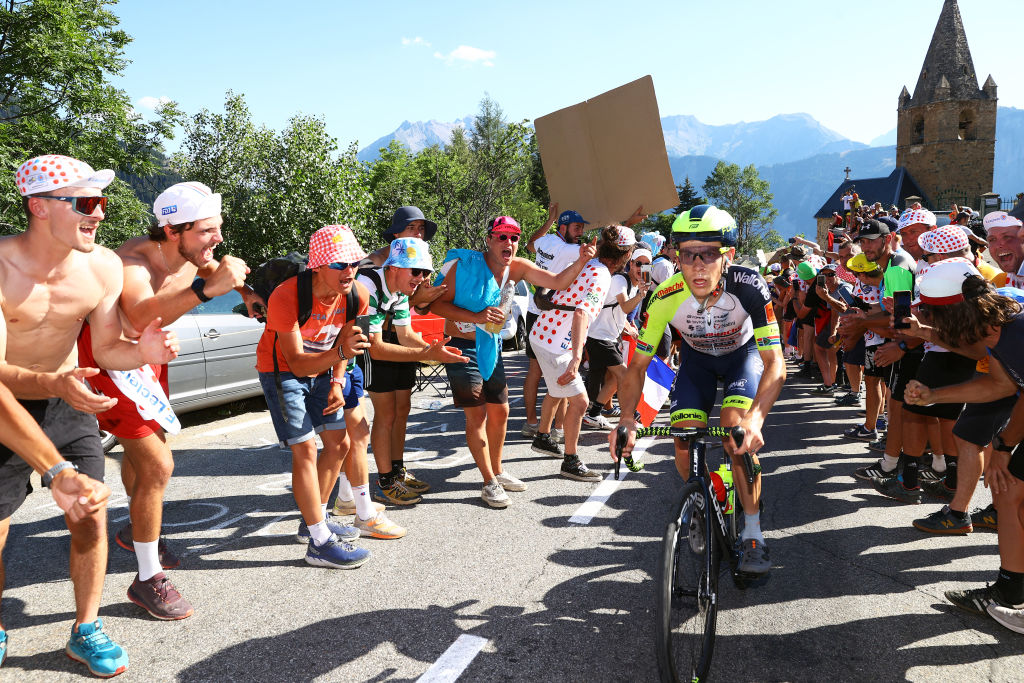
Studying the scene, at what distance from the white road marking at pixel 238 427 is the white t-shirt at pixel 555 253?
3613 millimetres

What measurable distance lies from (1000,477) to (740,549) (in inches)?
53.2

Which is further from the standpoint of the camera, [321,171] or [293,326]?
[321,171]

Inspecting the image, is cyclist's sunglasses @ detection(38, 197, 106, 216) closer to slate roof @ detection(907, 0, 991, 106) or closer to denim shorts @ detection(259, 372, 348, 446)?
denim shorts @ detection(259, 372, 348, 446)

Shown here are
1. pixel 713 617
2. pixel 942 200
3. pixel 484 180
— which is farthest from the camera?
pixel 942 200

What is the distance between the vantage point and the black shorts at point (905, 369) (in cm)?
551

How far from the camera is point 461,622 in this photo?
3.42m

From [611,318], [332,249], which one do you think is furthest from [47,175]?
[611,318]

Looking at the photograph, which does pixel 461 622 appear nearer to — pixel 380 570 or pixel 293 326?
pixel 380 570

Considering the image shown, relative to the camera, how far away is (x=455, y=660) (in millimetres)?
3068

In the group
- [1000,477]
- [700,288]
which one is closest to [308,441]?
[700,288]

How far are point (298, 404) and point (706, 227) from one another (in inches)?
98.4

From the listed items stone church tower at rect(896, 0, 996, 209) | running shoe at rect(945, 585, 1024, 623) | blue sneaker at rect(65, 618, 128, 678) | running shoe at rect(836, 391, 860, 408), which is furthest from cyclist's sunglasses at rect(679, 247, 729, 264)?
stone church tower at rect(896, 0, 996, 209)

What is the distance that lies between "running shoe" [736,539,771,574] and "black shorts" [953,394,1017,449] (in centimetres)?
176

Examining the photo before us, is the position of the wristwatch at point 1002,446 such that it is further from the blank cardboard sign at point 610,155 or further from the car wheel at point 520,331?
the car wheel at point 520,331
